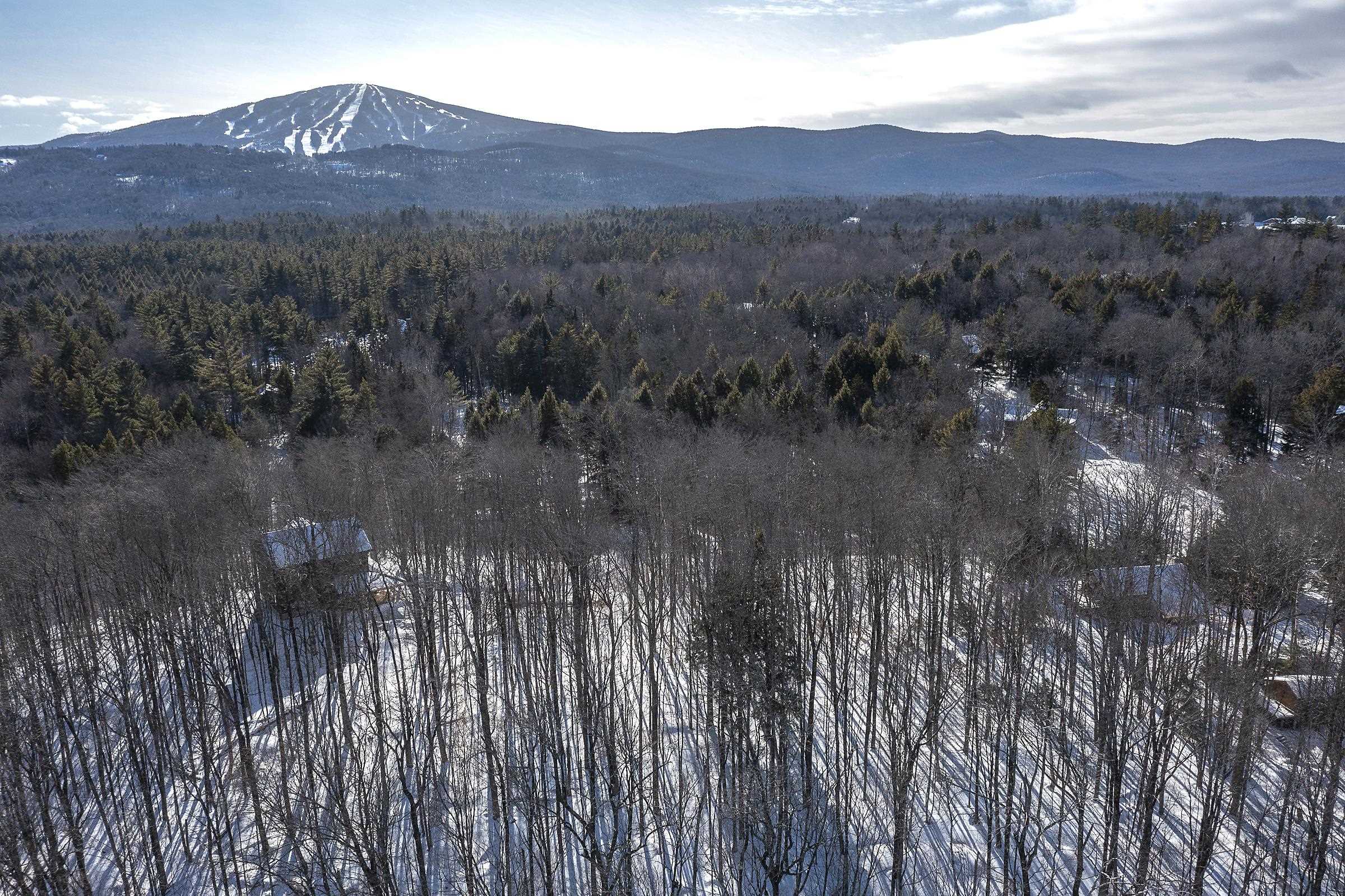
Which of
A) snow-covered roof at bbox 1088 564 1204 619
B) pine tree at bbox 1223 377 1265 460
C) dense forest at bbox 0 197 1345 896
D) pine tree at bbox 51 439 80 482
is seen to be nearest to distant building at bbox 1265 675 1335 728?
dense forest at bbox 0 197 1345 896

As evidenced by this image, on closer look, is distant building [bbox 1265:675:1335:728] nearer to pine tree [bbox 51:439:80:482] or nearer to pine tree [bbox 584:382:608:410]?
pine tree [bbox 584:382:608:410]

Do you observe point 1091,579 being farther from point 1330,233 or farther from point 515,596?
point 1330,233

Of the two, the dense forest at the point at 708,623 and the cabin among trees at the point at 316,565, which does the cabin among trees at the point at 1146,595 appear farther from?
the cabin among trees at the point at 316,565

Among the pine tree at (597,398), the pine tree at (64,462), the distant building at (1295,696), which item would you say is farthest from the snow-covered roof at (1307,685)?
the pine tree at (64,462)

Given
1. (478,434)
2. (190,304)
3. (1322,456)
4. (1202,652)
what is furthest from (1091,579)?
(190,304)

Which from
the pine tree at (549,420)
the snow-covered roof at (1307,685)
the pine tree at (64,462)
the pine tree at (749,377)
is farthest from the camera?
the pine tree at (749,377)

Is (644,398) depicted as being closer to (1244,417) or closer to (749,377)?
(749,377)
